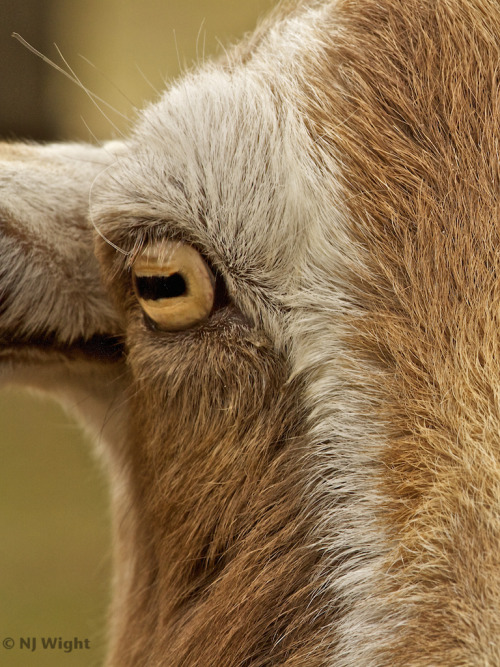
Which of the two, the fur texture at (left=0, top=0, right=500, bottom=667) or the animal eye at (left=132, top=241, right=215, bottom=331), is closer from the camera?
the fur texture at (left=0, top=0, right=500, bottom=667)

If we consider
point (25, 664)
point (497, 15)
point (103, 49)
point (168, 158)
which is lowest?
point (25, 664)

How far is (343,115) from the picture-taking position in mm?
1854

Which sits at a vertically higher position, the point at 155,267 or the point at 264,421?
the point at 155,267

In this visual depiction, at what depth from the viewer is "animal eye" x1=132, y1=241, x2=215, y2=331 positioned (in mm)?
1886

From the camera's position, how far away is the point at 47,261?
2.26 meters

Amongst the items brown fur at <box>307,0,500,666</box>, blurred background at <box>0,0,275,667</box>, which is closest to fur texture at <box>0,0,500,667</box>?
brown fur at <box>307,0,500,666</box>

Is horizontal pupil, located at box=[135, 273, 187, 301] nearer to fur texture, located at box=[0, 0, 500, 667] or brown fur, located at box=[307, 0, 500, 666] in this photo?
fur texture, located at box=[0, 0, 500, 667]

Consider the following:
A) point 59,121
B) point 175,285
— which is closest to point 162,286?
point 175,285

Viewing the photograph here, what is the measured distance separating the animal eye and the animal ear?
362 millimetres

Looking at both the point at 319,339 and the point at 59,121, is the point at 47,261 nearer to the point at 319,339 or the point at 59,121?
the point at 319,339

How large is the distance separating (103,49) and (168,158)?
553 cm

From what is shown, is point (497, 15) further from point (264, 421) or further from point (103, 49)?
point (103, 49)

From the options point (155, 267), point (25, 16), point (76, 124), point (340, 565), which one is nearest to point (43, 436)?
point (76, 124)

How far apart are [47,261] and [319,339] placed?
34.9 inches
